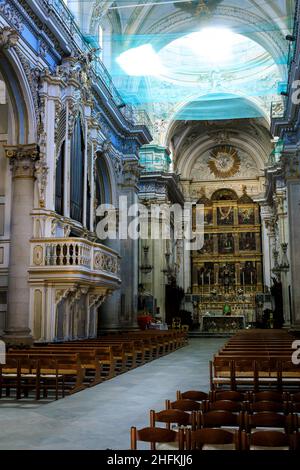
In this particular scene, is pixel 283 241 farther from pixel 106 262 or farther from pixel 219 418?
pixel 219 418

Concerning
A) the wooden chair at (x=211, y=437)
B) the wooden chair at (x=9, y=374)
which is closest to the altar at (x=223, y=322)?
the wooden chair at (x=9, y=374)

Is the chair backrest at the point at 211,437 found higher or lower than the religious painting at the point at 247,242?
lower

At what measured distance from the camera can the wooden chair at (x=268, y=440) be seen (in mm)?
3811

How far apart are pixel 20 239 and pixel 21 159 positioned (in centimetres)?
224

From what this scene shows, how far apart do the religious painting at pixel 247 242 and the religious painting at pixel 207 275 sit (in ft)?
8.43

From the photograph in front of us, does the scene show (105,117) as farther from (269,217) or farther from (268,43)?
(269,217)

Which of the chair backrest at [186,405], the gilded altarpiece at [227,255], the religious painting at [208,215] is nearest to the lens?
the chair backrest at [186,405]

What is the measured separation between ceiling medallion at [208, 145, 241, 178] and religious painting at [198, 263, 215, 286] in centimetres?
688

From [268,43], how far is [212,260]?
56.7 ft

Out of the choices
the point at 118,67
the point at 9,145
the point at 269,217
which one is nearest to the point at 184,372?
the point at 9,145

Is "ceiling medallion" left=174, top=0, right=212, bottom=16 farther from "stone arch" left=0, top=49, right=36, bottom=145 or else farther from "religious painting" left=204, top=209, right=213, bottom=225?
"religious painting" left=204, top=209, right=213, bottom=225

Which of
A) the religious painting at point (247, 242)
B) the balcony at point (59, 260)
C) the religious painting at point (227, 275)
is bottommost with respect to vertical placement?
the balcony at point (59, 260)

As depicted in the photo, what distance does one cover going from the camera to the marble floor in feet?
19.5

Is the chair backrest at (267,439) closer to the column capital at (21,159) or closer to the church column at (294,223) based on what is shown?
the column capital at (21,159)
